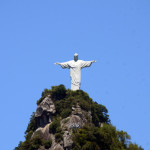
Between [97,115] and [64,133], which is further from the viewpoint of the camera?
[97,115]

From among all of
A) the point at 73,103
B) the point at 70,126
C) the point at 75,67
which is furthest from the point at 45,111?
the point at 75,67

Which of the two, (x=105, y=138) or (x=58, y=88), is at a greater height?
(x=58, y=88)

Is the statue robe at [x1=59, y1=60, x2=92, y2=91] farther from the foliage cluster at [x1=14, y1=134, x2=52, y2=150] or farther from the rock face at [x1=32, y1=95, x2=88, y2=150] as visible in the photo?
the foliage cluster at [x1=14, y1=134, x2=52, y2=150]

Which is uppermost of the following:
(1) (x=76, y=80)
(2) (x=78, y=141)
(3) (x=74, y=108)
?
(1) (x=76, y=80)

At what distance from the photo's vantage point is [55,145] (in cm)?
5759

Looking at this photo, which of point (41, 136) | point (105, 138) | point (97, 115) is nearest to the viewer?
point (105, 138)

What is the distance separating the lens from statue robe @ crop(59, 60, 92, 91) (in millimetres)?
65562

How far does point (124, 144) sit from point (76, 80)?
11.7 m

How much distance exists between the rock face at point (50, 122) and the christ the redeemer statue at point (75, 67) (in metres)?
3.75

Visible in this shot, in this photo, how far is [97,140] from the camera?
55.2 metres

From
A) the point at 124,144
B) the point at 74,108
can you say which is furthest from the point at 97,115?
the point at 124,144

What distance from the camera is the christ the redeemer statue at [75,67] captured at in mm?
65562

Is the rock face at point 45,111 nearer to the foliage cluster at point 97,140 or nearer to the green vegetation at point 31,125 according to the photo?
the green vegetation at point 31,125

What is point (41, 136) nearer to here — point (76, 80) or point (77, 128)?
point (77, 128)
